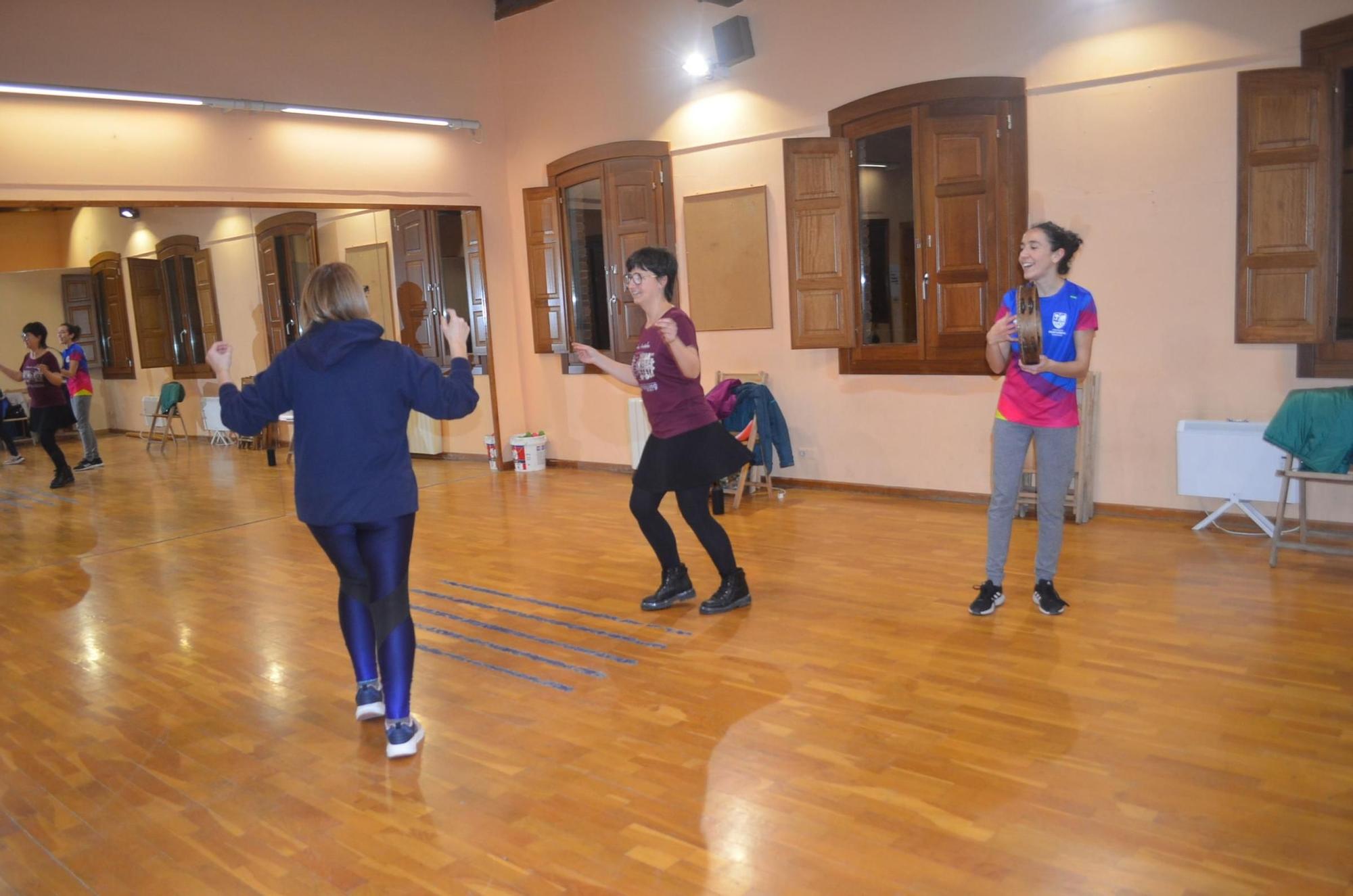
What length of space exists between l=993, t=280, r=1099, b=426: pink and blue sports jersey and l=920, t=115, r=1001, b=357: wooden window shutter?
2.24 metres

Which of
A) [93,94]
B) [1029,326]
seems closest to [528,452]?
[93,94]

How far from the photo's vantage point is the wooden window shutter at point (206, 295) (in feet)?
23.7

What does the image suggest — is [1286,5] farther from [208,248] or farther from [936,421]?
[208,248]

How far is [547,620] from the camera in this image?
4.55 metres

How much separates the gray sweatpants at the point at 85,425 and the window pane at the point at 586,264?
3.68 metres

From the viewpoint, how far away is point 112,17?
6504 millimetres

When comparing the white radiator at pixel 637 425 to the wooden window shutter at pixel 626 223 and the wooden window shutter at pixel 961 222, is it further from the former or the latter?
the wooden window shutter at pixel 961 222

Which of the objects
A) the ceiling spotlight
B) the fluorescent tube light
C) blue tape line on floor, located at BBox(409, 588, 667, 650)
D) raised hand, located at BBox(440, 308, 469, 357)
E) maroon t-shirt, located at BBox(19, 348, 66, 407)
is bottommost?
blue tape line on floor, located at BBox(409, 588, 667, 650)

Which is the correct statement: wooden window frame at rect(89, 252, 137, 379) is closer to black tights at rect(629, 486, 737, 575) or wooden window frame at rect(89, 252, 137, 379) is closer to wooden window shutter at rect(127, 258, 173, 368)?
wooden window shutter at rect(127, 258, 173, 368)

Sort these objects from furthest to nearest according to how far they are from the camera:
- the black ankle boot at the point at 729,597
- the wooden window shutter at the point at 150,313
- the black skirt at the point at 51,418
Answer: the wooden window shutter at the point at 150,313 < the black skirt at the point at 51,418 < the black ankle boot at the point at 729,597

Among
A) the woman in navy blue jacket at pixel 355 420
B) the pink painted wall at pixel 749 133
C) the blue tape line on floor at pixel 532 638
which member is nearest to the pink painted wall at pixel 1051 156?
the pink painted wall at pixel 749 133

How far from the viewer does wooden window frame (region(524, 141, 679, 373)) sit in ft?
26.0

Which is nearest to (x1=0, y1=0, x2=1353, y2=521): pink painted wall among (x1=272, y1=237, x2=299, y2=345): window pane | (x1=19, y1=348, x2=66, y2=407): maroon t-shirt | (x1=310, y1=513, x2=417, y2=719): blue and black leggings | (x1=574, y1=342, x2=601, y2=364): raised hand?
(x1=272, y1=237, x2=299, y2=345): window pane

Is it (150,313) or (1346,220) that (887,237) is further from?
(150,313)
